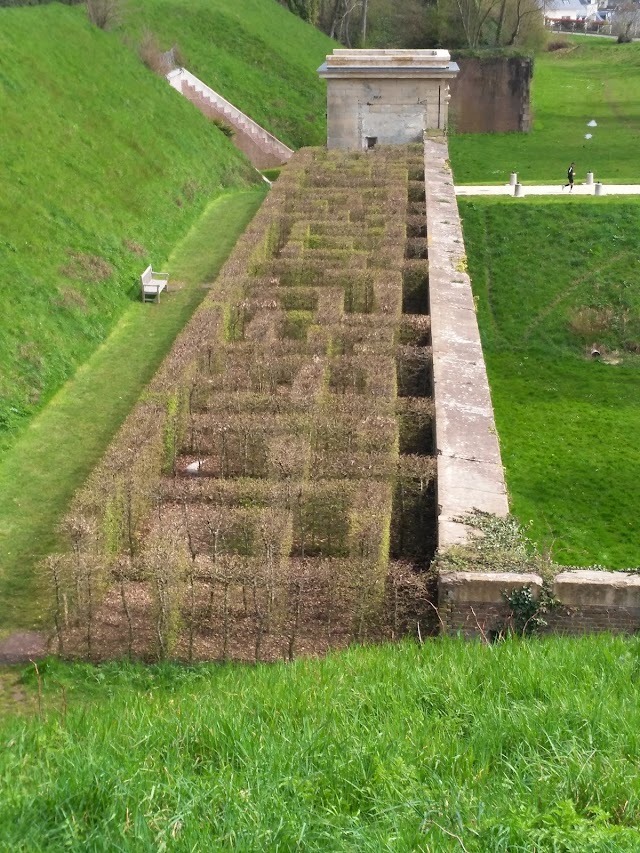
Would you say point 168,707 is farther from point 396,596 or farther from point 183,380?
point 183,380

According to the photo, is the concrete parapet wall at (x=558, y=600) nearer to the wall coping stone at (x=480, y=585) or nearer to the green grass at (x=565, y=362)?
the wall coping stone at (x=480, y=585)

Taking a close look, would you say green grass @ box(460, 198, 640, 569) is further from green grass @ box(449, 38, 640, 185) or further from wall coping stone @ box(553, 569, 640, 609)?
green grass @ box(449, 38, 640, 185)

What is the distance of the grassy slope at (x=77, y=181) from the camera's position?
50.5ft

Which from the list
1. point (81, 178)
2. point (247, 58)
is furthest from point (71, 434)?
point (247, 58)

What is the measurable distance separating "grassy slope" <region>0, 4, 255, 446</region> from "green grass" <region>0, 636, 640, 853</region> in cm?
809

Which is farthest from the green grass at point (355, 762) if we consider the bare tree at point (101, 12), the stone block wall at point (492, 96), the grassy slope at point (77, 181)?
the stone block wall at point (492, 96)

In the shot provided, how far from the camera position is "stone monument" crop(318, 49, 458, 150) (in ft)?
98.5

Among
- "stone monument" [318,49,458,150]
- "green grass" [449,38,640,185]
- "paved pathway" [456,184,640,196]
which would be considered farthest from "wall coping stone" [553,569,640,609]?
"stone monument" [318,49,458,150]

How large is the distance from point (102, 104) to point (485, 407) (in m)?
15.8

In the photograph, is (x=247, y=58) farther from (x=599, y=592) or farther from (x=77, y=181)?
(x=599, y=592)

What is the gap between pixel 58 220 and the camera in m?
18.5

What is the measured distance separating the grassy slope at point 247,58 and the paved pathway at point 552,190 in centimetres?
1189

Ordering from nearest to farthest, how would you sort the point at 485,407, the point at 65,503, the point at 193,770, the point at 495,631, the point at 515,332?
the point at 193,770 < the point at 495,631 < the point at 65,503 < the point at 485,407 < the point at 515,332

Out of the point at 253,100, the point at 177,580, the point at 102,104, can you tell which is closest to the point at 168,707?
the point at 177,580
